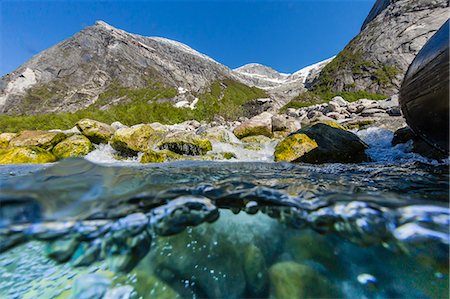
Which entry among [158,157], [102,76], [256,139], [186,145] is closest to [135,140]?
[186,145]

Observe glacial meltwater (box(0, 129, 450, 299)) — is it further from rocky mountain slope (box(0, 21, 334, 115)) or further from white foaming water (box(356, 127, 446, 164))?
rocky mountain slope (box(0, 21, 334, 115))

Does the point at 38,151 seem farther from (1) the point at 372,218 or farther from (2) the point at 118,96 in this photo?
(2) the point at 118,96

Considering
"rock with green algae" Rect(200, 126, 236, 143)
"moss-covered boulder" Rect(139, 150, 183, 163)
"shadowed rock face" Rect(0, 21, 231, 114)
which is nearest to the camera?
"moss-covered boulder" Rect(139, 150, 183, 163)

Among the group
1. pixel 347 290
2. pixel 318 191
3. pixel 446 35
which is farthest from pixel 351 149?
pixel 347 290

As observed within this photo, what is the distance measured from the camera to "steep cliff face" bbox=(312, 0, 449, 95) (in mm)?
49875

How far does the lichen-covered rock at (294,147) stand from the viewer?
644 centimetres

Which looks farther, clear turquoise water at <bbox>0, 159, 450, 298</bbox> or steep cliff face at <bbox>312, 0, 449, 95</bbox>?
steep cliff face at <bbox>312, 0, 449, 95</bbox>

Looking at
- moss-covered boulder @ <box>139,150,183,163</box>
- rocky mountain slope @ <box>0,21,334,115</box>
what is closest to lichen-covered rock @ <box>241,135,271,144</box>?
moss-covered boulder @ <box>139,150,183,163</box>

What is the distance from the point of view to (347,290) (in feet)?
4.24

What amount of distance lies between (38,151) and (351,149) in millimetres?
11220

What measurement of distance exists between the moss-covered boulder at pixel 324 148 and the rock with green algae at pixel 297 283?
523 cm

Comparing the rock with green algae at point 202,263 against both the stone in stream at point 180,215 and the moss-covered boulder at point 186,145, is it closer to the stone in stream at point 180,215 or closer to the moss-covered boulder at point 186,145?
the stone in stream at point 180,215

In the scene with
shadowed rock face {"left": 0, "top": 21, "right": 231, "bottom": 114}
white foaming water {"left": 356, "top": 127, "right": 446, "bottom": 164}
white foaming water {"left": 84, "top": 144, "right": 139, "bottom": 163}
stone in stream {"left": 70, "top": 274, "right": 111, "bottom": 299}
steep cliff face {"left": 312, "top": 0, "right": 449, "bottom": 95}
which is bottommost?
stone in stream {"left": 70, "top": 274, "right": 111, "bottom": 299}

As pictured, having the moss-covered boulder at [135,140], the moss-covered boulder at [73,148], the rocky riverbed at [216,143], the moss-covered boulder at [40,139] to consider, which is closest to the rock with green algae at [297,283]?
the rocky riverbed at [216,143]
